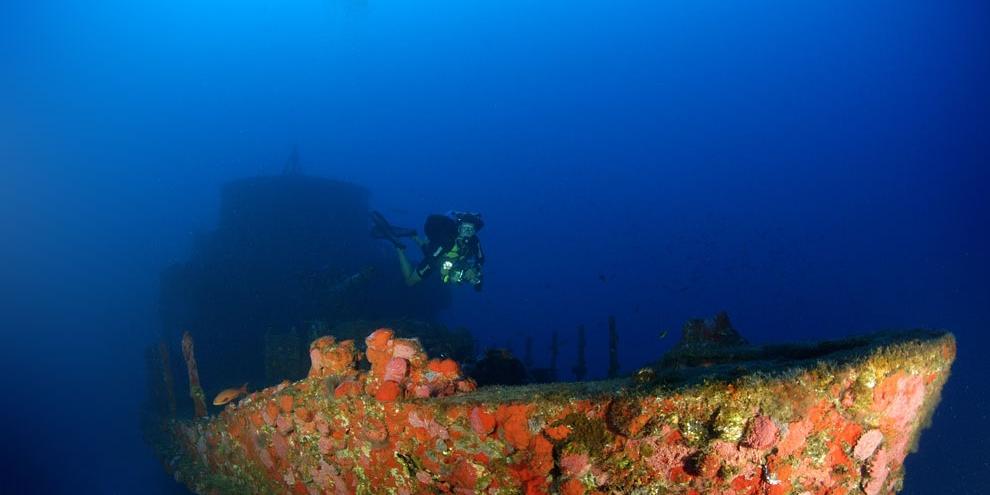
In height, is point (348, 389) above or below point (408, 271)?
below

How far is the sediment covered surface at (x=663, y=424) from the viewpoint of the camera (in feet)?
9.07

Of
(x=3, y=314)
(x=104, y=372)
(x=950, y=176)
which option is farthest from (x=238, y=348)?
(x=950, y=176)

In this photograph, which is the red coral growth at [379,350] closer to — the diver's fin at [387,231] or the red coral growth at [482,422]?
the red coral growth at [482,422]

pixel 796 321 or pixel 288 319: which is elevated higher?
pixel 288 319

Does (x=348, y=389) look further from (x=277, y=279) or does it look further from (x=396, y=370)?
(x=277, y=279)

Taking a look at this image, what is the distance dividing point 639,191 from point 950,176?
3076 inches

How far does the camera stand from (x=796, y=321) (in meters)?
73.5

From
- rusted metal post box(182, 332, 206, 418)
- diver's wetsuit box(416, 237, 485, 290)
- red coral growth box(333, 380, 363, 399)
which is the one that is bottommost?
rusted metal post box(182, 332, 206, 418)

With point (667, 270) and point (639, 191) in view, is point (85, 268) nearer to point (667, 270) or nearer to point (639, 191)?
point (667, 270)

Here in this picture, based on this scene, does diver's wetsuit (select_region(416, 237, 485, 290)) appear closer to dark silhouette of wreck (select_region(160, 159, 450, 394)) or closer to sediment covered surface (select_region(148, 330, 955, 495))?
dark silhouette of wreck (select_region(160, 159, 450, 394))

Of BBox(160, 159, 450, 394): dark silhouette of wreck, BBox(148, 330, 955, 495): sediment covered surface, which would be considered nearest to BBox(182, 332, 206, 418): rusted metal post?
BBox(160, 159, 450, 394): dark silhouette of wreck

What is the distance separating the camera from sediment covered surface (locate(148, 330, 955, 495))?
2764mm

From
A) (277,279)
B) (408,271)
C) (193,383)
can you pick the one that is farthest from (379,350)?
(277,279)

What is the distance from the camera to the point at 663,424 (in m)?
2.81
